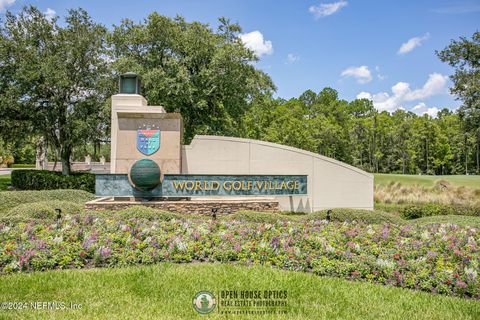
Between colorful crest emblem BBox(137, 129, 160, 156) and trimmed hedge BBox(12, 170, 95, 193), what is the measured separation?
9.07 metres

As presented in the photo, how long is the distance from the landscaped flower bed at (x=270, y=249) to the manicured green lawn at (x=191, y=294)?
333 mm

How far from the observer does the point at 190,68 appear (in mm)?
23422

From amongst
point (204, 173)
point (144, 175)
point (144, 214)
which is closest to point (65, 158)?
point (204, 173)

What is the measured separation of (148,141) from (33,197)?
A: 5315 mm

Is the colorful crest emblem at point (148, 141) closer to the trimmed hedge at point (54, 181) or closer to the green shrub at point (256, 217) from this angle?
the green shrub at point (256, 217)

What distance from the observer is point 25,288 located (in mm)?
4828

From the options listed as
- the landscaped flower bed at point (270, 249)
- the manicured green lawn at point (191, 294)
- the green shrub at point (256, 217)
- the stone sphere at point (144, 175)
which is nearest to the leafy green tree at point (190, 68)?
the stone sphere at point (144, 175)

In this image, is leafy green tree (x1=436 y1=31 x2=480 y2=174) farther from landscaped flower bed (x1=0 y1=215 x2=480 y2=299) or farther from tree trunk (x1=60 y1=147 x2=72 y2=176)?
tree trunk (x1=60 y1=147 x2=72 y2=176)

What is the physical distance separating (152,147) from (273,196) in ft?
14.9


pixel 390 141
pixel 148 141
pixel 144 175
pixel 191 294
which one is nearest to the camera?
pixel 191 294

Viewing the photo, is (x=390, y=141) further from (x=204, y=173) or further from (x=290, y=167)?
(x=204, y=173)

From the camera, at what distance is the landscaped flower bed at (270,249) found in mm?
5457

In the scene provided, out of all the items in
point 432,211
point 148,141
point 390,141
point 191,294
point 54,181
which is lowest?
point 191,294

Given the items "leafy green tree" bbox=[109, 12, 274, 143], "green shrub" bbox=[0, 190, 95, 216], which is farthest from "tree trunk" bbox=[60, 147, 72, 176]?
"green shrub" bbox=[0, 190, 95, 216]
